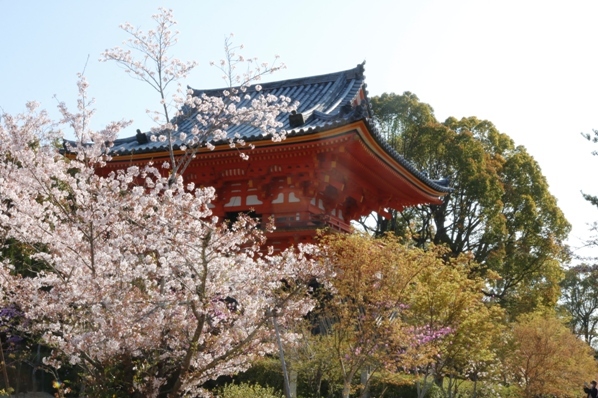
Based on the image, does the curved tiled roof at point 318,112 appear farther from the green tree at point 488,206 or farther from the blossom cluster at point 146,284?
the green tree at point 488,206

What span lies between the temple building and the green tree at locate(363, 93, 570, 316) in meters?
11.1

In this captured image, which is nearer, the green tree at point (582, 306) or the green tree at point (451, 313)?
the green tree at point (451, 313)

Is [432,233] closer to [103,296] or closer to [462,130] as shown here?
[462,130]

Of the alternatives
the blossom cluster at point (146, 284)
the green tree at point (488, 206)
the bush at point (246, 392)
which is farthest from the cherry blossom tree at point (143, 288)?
the green tree at point (488, 206)

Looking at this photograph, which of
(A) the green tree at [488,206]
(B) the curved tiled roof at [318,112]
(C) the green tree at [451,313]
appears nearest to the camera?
(C) the green tree at [451,313]

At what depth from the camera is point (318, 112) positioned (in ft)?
44.4

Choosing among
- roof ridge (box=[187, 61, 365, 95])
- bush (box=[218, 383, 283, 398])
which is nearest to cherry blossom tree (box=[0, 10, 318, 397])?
bush (box=[218, 383, 283, 398])

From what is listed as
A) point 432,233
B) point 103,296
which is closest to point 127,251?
point 103,296

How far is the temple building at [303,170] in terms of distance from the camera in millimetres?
12398

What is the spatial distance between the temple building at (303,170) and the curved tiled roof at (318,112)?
1.1 inches

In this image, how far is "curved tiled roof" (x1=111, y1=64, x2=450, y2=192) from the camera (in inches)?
485

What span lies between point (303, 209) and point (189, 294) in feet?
23.9

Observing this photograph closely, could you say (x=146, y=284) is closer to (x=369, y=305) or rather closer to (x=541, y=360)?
(x=369, y=305)

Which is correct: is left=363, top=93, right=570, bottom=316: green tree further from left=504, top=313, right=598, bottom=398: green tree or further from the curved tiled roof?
the curved tiled roof
